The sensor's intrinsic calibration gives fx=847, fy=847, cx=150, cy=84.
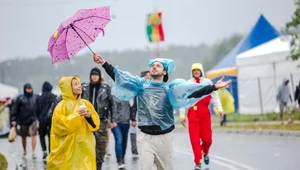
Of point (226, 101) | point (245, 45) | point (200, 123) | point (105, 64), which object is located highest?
point (245, 45)

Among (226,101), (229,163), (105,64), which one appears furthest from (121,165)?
(226,101)

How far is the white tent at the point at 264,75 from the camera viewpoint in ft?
120

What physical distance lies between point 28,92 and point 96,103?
6.95 m

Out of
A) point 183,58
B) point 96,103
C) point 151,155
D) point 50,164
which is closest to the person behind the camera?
point 151,155

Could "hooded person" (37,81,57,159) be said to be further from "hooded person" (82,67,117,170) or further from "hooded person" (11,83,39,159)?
"hooded person" (82,67,117,170)

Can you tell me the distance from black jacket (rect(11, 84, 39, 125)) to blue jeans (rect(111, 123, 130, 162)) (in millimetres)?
3983

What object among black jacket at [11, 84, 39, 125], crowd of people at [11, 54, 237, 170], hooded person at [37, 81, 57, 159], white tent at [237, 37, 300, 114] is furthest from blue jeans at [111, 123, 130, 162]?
white tent at [237, 37, 300, 114]

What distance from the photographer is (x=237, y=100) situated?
136ft

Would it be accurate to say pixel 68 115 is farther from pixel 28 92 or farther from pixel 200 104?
pixel 28 92

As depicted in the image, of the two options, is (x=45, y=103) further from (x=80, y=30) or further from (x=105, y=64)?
(x=105, y=64)

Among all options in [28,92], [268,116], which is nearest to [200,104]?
[28,92]

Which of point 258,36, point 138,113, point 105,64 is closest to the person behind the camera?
point 105,64

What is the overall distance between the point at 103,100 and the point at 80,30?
13.9 ft

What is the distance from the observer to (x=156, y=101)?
10.4 m
